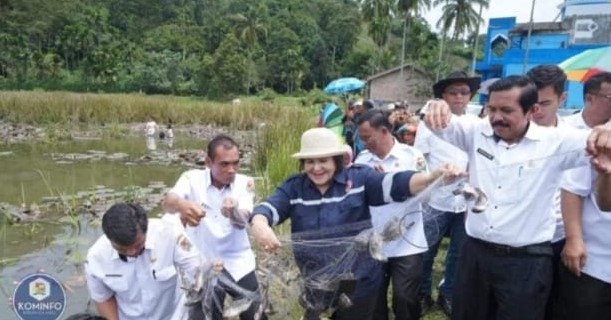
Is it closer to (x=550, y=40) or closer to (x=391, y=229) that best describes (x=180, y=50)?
(x=550, y=40)

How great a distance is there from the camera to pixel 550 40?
3219 cm

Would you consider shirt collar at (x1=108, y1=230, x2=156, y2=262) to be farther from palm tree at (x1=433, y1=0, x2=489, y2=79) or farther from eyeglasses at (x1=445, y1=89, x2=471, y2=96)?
palm tree at (x1=433, y1=0, x2=489, y2=79)

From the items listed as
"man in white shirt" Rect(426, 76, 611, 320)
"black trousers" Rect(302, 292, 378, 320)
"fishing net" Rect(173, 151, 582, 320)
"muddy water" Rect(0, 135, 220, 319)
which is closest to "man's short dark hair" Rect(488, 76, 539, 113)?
"man in white shirt" Rect(426, 76, 611, 320)

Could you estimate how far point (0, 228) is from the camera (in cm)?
755

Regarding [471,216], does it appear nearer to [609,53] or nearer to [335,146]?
[335,146]

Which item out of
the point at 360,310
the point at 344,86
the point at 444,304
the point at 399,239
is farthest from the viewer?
the point at 344,86

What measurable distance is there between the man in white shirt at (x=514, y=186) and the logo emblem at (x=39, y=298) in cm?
198

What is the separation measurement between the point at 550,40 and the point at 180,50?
35.5 metres

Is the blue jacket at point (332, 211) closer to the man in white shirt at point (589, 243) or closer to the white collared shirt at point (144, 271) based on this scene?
the white collared shirt at point (144, 271)

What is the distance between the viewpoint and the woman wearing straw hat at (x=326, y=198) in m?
2.59

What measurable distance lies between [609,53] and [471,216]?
4.00 metres

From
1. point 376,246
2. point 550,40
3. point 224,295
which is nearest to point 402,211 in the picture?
point 376,246

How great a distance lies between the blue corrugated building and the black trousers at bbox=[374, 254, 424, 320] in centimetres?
1192

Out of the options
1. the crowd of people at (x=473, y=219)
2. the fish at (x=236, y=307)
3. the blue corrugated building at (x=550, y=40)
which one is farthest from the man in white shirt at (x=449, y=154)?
the blue corrugated building at (x=550, y=40)
